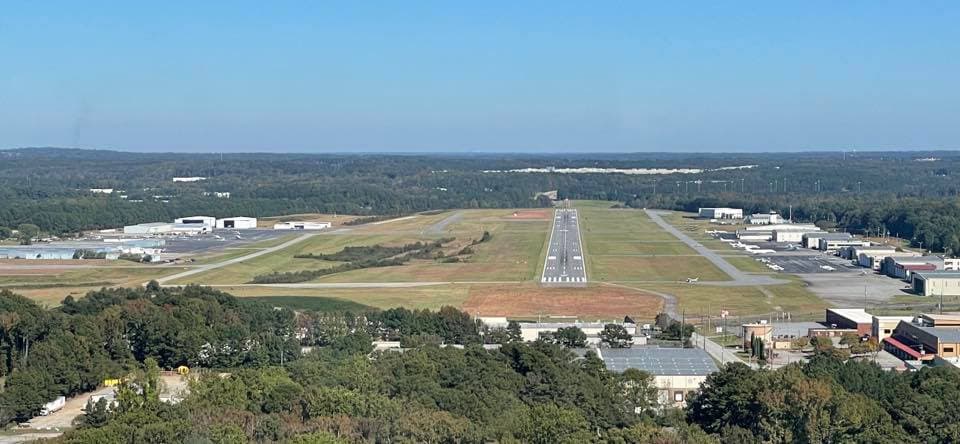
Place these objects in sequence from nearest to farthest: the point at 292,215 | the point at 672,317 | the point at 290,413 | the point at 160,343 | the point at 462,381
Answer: the point at 290,413
the point at 462,381
the point at 160,343
the point at 672,317
the point at 292,215

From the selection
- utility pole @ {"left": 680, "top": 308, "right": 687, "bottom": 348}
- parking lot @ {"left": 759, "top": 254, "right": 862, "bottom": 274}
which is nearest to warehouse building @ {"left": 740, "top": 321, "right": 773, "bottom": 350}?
utility pole @ {"left": 680, "top": 308, "right": 687, "bottom": 348}

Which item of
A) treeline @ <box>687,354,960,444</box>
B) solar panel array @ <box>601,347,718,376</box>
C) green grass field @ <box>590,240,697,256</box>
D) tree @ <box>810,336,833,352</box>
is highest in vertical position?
treeline @ <box>687,354,960,444</box>

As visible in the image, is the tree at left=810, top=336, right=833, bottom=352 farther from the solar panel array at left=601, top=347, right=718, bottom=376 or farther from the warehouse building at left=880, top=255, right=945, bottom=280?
the warehouse building at left=880, top=255, right=945, bottom=280

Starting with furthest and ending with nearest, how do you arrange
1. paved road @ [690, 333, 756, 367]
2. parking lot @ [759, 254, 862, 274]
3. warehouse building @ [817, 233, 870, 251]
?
warehouse building @ [817, 233, 870, 251] < parking lot @ [759, 254, 862, 274] < paved road @ [690, 333, 756, 367]

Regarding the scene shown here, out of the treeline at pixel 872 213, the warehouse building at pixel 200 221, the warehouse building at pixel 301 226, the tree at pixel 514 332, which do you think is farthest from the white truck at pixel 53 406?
the warehouse building at pixel 200 221

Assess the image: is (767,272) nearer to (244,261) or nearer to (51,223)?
(244,261)

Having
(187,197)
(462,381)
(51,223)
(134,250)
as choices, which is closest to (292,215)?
(187,197)
